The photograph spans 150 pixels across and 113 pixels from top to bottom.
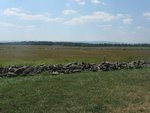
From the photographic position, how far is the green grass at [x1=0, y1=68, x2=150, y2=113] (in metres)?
13.7

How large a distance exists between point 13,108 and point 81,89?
4716mm

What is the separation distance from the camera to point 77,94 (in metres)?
16.3

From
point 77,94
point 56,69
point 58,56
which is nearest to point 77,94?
point 77,94

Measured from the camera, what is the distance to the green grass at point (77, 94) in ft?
45.0

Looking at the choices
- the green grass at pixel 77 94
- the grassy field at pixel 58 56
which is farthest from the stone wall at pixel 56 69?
the grassy field at pixel 58 56

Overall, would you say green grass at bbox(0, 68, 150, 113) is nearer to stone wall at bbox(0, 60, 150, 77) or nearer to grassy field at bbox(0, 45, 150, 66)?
stone wall at bbox(0, 60, 150, 77)

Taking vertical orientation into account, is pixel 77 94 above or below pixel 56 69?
below

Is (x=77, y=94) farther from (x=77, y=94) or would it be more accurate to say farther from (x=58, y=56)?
(x=58, y=56)

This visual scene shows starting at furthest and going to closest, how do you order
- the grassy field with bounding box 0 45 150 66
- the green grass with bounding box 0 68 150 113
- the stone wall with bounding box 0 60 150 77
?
the grassy field with bounding box 0 45 150 66 → the stone wall with bounding box 0 60 150 77 → the green grass with bounding box 0 68 150 113

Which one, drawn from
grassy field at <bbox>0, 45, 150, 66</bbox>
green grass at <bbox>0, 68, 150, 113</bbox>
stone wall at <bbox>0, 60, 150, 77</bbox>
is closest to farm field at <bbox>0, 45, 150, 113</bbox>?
green grass at <bbox>0, 68, 150, 113</bbox>

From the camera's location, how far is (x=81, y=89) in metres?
17.5

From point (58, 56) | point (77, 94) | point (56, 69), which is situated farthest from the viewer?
point (58, 56)

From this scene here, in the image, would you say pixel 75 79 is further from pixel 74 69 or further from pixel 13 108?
pixel 13 108

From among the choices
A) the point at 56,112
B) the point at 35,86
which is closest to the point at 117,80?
the point at 35,86
